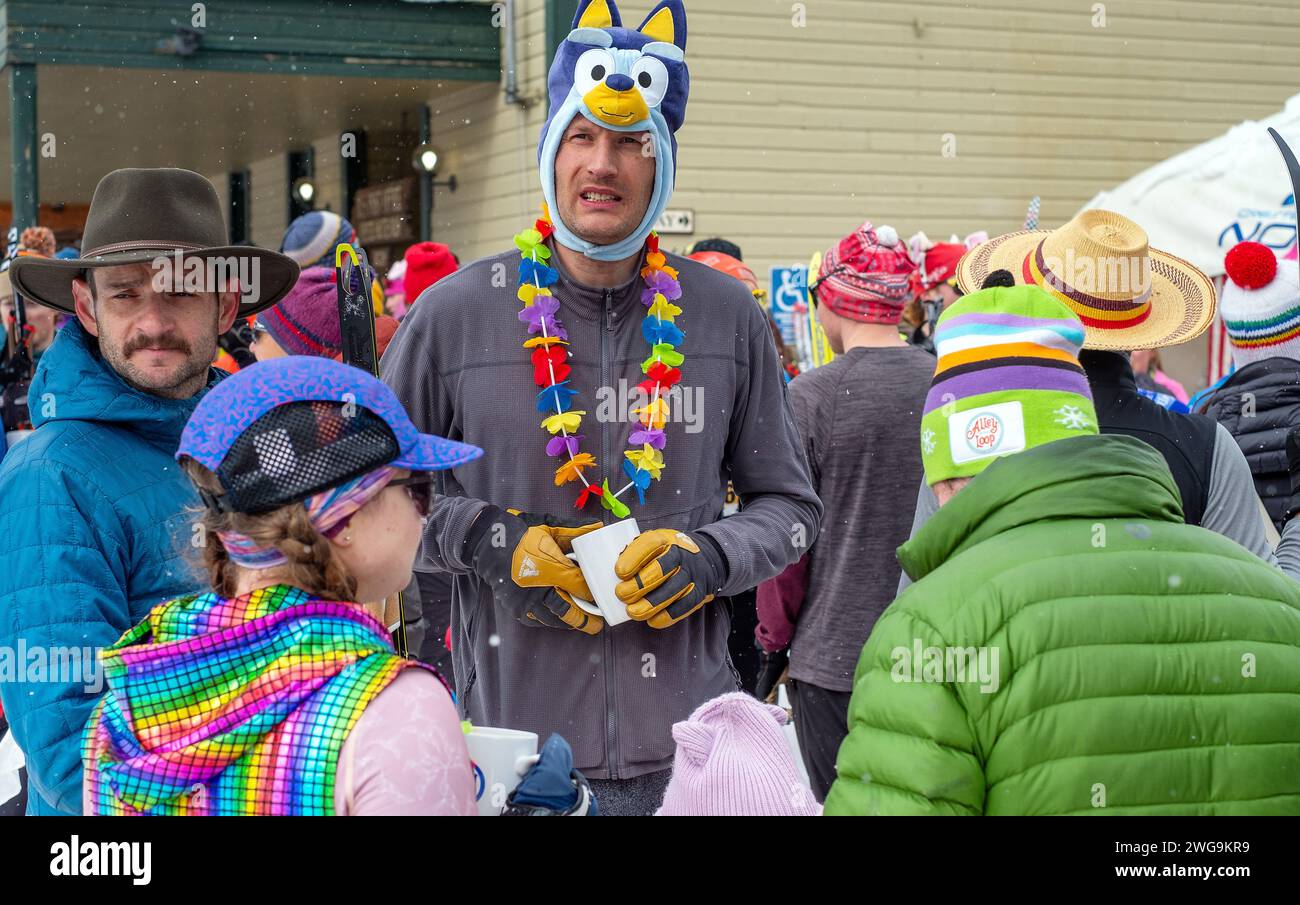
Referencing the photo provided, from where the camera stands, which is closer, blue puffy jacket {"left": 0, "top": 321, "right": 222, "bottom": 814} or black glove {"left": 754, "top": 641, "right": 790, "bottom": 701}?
blue puffy jacket {"left": 0, "top": 321, "right": 222, "bottom": 814}

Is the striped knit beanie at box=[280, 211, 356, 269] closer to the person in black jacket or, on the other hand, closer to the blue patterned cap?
the person in black jacket

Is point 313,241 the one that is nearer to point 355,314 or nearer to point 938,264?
point 355,314

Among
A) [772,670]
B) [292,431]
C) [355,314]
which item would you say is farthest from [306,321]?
[292,431]

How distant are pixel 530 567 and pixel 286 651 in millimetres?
1040

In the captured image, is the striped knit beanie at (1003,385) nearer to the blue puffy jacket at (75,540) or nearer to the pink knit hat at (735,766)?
the pink knit hat at (735,766)

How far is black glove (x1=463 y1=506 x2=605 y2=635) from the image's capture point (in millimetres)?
2592

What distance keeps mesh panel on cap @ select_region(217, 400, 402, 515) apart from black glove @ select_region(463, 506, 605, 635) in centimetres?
97

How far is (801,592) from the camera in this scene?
4152 mm

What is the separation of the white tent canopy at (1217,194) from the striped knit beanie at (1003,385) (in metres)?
6.84

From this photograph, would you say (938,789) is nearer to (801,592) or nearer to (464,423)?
(464,423)

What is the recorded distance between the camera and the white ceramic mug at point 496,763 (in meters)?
1.76

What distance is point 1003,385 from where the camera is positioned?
2027 mm

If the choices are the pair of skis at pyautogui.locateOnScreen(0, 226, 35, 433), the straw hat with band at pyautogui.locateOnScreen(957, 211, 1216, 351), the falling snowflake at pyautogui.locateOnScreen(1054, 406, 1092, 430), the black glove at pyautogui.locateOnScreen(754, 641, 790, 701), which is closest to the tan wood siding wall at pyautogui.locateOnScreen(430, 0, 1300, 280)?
the pair of skis at pyautogui.locateOnScreen(0, 226, 35, 433)
